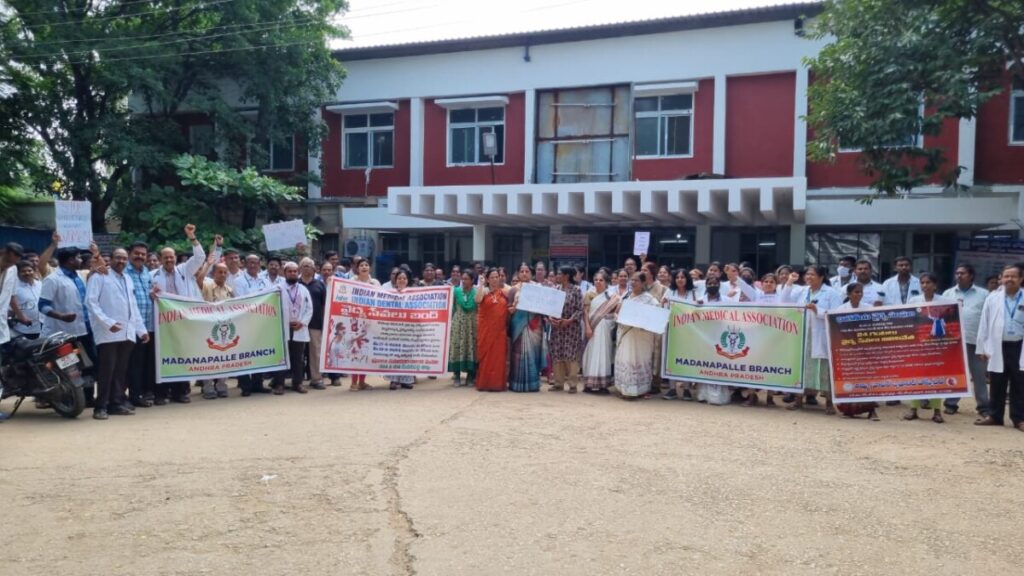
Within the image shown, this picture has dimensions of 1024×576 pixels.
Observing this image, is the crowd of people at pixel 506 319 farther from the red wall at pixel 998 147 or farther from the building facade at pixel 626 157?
the red wall at pixel 998 147

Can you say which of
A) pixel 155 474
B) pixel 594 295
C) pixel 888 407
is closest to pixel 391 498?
pixel 155 474

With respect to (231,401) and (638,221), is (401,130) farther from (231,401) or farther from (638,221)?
(231,401)

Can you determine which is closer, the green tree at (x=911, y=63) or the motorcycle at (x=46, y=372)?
the motorcycle at (x=46, y=372)

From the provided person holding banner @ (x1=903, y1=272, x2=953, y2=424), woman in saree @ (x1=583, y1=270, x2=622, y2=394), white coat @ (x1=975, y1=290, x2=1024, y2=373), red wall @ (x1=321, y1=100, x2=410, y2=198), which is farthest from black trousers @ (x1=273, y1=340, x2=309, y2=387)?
red wall @ (x1=321, y1=100, x2=410, y2=198)

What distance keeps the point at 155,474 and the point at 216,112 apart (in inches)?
631

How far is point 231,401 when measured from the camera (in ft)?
31.1

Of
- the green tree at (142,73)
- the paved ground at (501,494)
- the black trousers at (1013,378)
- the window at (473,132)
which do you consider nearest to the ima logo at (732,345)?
A: the paved ground at (501,494)

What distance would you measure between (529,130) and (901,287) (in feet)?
39.3

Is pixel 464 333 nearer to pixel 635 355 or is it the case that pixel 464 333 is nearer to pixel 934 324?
pixel 635 355

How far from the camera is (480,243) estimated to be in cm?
2031

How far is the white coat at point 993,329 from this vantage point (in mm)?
8367

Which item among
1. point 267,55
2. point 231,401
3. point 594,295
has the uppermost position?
point 267,55

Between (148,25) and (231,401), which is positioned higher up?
(148,25)

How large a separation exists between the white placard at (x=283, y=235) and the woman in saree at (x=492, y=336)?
3.57 metres
